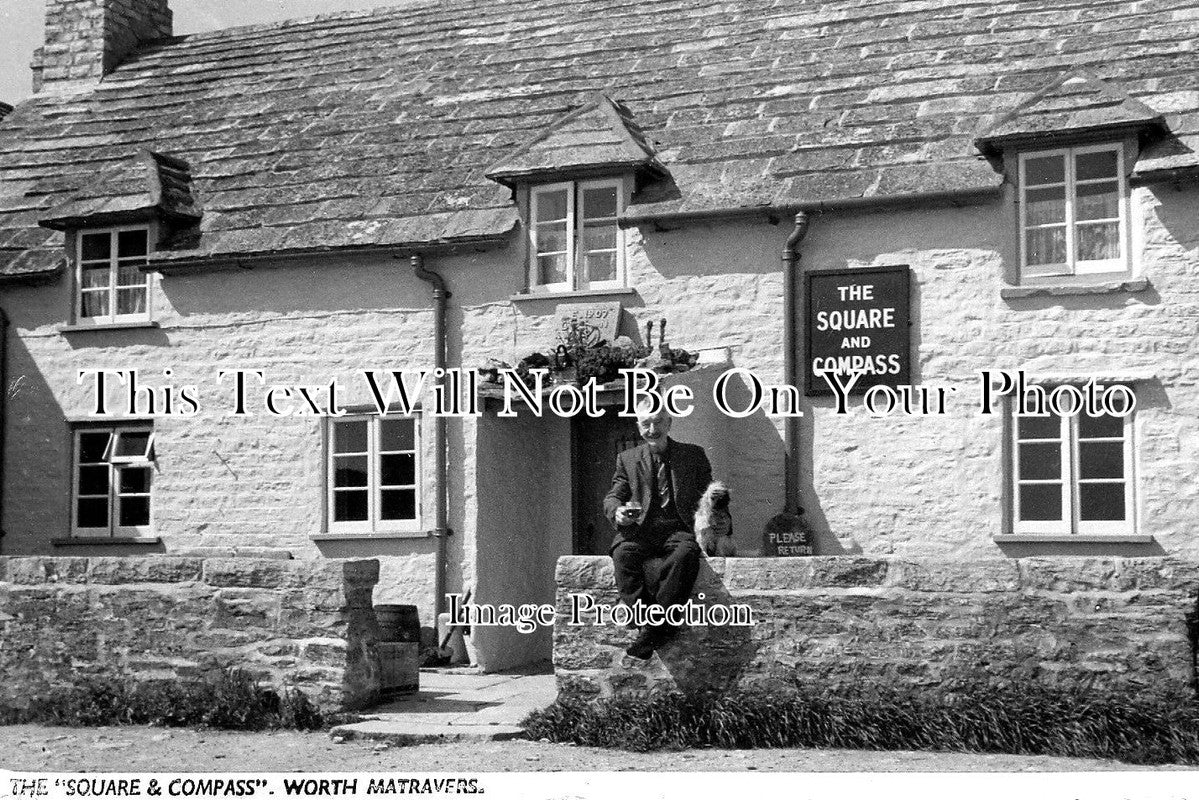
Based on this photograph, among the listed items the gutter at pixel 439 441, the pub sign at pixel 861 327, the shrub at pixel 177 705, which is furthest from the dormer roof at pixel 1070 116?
the shrub at pixel 177 705

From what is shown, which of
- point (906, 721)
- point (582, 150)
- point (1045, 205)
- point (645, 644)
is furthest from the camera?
point (582, 150)

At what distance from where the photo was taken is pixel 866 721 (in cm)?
998

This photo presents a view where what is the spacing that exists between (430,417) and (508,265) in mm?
1756

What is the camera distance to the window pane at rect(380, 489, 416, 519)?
633 inches

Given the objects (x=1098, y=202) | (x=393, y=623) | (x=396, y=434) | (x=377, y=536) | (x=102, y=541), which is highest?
(x=1098, y=202)

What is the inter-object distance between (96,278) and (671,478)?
9.32m

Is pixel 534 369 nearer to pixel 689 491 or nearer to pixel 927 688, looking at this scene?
pixel 689 491

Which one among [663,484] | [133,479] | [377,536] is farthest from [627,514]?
[133,479]

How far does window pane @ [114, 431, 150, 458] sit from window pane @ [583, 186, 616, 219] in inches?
221

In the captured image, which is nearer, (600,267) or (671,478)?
(671,478)

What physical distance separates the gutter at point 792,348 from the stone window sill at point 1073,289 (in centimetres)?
193

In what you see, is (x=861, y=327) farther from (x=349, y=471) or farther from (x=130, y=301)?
(x=130, y=301)

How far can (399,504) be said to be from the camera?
16.1 m

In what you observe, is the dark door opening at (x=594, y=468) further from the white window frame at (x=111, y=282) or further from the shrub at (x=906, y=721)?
the shrub at (x=906, y=721)
